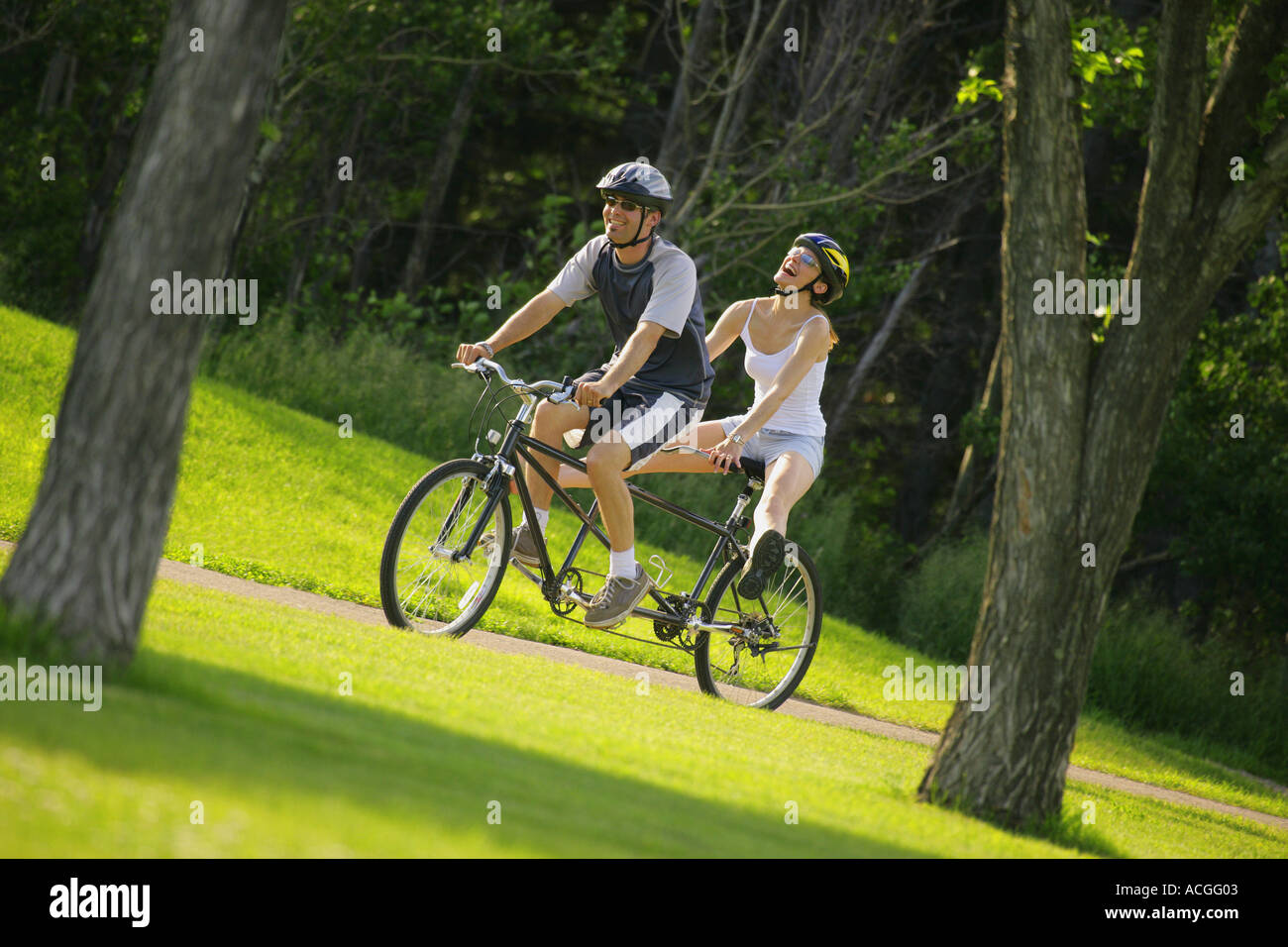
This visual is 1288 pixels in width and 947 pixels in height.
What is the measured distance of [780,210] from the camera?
19.3 meters

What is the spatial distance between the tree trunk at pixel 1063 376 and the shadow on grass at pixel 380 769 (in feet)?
4.01

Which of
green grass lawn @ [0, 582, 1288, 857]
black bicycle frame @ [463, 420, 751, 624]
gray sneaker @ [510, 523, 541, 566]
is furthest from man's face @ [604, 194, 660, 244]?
green grass lawn @ [0, 582, 1288, 857]

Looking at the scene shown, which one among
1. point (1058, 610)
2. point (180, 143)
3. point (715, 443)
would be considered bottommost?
point (1058, 610)

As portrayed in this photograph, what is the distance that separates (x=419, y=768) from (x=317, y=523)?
750cm

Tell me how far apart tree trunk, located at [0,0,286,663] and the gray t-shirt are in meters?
3.12

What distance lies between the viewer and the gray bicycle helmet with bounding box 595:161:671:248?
24.1ft

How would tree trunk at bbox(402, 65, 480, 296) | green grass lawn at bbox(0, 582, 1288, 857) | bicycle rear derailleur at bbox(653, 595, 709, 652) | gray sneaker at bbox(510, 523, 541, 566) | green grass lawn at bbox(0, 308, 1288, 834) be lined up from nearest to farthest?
green grass lawn at bbox(0, 582, 1288, 857), gray sneaker at bbox(510, 523, 541, 566), bicycle rear derailleur at bbox(653, 595, 709, 652), green grass lawn at bbox(0, 308, 1288, 834), tree trunk at bbox(402, 65, 480, 296)

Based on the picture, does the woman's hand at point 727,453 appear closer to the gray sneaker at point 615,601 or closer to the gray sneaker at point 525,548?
the gray sneaker at point 615,601

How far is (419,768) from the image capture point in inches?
175

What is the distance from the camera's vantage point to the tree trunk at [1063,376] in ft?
19.9

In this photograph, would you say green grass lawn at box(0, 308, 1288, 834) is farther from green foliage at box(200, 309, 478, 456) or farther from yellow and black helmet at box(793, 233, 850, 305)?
yellow and black helmet at box(793, 233, 850, 305)
